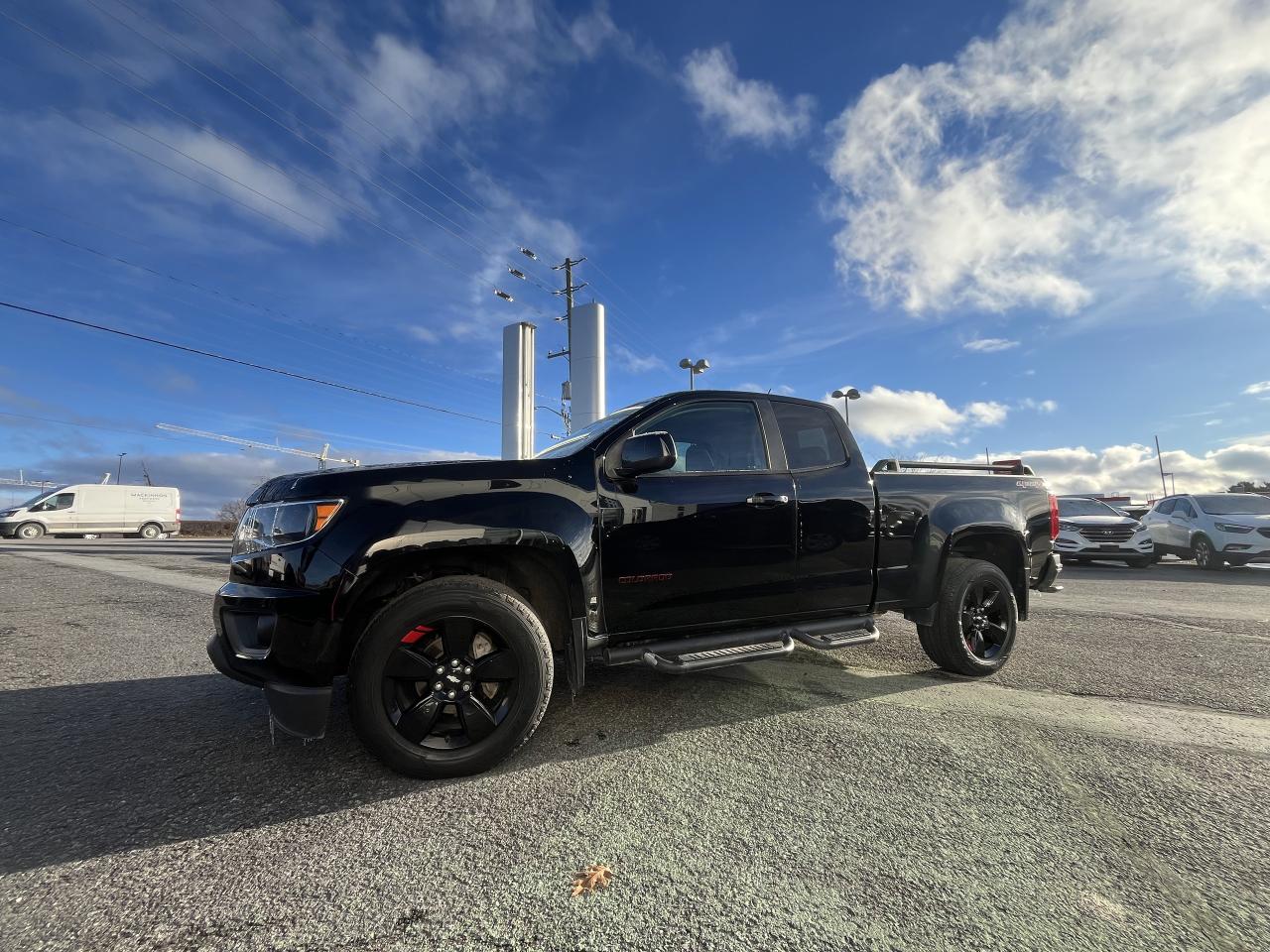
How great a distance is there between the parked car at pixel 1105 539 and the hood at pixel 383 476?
44.7 feet

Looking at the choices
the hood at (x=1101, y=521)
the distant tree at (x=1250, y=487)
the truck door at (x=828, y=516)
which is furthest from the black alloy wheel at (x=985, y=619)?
the distant tree at (x=1250, y=487)

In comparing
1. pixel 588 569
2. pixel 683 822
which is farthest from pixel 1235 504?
pixel 683 822

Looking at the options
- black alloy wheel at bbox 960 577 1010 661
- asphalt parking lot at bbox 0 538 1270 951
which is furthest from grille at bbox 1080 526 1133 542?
black alloy wheel at bbox 960 577 1010 661

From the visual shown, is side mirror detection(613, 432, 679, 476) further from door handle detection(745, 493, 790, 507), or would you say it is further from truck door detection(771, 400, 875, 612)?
truck door detection(771, 400, 875, 612)

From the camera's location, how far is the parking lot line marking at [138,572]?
933 cm

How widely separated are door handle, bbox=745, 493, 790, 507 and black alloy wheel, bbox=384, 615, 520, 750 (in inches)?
62.6

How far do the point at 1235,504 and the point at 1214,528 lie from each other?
4.03 ft

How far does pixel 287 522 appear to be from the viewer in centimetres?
259

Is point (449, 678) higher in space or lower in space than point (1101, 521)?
lower

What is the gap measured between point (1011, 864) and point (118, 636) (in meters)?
7.10

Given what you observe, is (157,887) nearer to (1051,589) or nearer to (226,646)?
(226,646)

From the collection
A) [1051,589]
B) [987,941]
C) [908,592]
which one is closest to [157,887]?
[987,941]

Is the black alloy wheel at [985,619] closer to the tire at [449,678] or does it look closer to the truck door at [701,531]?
the truck door at [701,531]

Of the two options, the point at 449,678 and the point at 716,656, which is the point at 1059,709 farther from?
the point at 449,678
